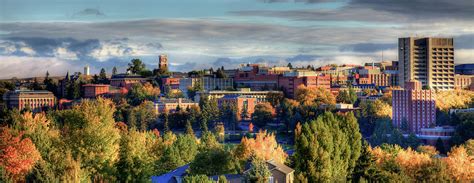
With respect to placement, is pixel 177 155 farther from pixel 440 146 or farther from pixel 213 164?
pixel 440 146

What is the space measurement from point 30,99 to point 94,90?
31.8ft

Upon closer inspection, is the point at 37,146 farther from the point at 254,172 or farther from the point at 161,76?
the point at 161,76

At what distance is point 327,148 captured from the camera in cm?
4700

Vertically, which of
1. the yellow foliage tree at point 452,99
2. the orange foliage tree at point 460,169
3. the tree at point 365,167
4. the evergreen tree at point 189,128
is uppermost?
the yellow foliage tree at point 452,99

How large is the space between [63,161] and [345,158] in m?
15.5

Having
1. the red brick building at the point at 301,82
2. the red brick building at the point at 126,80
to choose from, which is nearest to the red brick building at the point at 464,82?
the red brick building at the point at 301,82

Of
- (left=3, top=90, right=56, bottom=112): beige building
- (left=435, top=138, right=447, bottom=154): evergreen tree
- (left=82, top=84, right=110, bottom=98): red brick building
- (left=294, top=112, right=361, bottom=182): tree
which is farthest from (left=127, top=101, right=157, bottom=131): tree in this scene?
(left=294, top=112, right=361, bottom=182): tree

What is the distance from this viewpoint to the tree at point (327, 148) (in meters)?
44.9

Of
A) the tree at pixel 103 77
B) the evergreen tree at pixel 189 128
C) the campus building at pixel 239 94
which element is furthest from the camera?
the tree at pixel 103 77

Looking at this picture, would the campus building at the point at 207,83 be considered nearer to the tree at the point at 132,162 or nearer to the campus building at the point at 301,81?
the campus building at the point at 301,81

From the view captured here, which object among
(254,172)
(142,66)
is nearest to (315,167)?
(254,172)

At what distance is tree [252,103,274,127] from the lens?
11200cm

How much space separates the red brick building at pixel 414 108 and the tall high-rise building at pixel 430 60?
28043 millimetres

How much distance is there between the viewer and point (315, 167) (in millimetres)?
45031
